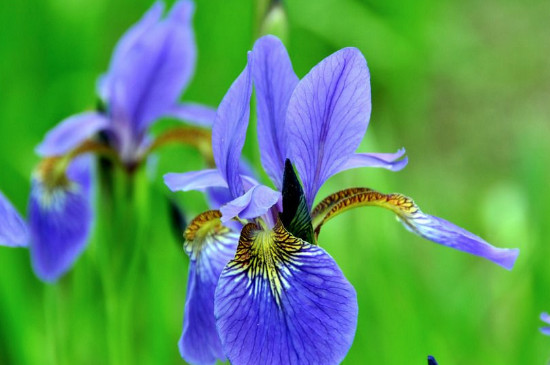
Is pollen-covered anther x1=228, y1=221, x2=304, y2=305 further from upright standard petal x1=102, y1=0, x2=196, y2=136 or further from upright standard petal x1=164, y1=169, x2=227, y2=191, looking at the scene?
upright standard petal x1=102, y1=0, x2=196, y2=136

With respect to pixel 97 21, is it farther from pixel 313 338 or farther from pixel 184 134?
pixel 313 338

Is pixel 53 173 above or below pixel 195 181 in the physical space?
below

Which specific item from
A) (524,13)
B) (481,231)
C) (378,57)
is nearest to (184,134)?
(481,231)

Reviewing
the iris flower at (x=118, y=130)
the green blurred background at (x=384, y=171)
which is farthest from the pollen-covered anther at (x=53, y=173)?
the green blurred background at (x=384, y=171)

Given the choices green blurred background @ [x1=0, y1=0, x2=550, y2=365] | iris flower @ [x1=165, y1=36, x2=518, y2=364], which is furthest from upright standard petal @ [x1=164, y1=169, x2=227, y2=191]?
green blurred background @ [x1=0, y1=0, x2=550, y2=365]

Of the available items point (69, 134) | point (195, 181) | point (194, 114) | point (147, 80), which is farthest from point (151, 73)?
point (195, 181)

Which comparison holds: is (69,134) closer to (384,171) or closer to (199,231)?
(199,231)
